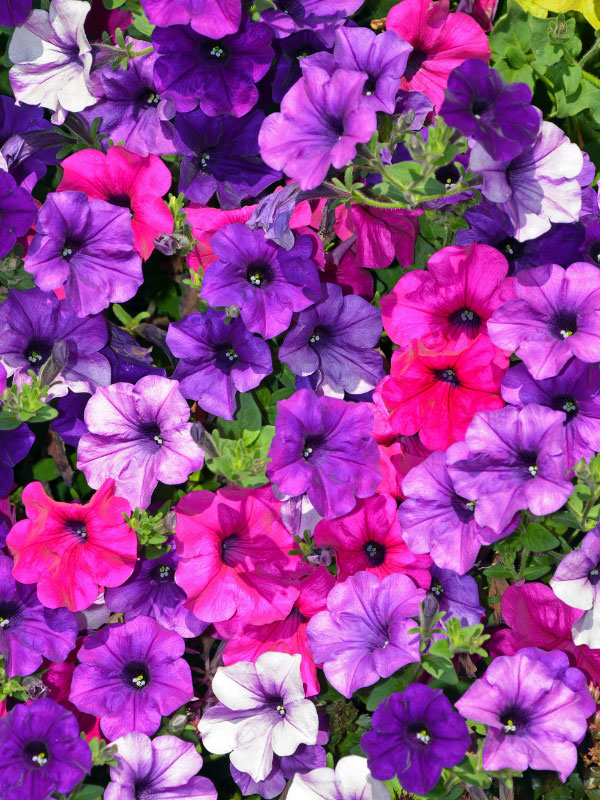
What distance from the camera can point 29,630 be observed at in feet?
4.50

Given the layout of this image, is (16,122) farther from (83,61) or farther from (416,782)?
(416,782)

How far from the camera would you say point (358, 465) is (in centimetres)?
129

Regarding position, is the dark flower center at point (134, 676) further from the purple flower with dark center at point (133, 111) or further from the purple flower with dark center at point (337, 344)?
the purple flower with dark center at point (133, 111)

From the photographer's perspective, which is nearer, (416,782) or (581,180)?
(416,782)

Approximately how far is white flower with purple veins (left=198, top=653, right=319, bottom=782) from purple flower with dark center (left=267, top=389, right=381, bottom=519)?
0.24m

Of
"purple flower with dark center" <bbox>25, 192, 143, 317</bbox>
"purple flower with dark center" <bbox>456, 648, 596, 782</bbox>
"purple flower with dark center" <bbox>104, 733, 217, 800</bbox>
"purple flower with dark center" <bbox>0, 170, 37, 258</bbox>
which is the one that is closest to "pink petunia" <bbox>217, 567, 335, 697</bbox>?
"purple flower with dark center" <bbox>104, 733, 217, 800</bbox>

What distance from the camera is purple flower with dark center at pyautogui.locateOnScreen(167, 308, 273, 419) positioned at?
1.32m

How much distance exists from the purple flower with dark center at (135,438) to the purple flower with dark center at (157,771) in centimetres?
32

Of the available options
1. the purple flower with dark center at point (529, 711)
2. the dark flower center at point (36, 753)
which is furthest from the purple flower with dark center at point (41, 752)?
the purple flower with dark center at point (529, 711)

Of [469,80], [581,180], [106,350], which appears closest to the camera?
[469,80]

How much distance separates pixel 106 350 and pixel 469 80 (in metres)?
0.62

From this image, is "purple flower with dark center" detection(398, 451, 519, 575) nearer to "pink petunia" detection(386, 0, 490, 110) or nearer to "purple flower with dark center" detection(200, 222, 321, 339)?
"purple flower with dark center" detection(200, 222, 321, 339)

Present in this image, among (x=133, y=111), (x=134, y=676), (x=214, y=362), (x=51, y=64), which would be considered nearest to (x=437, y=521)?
(x=214, y=362)

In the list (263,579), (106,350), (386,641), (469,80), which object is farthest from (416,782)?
(469,80)
